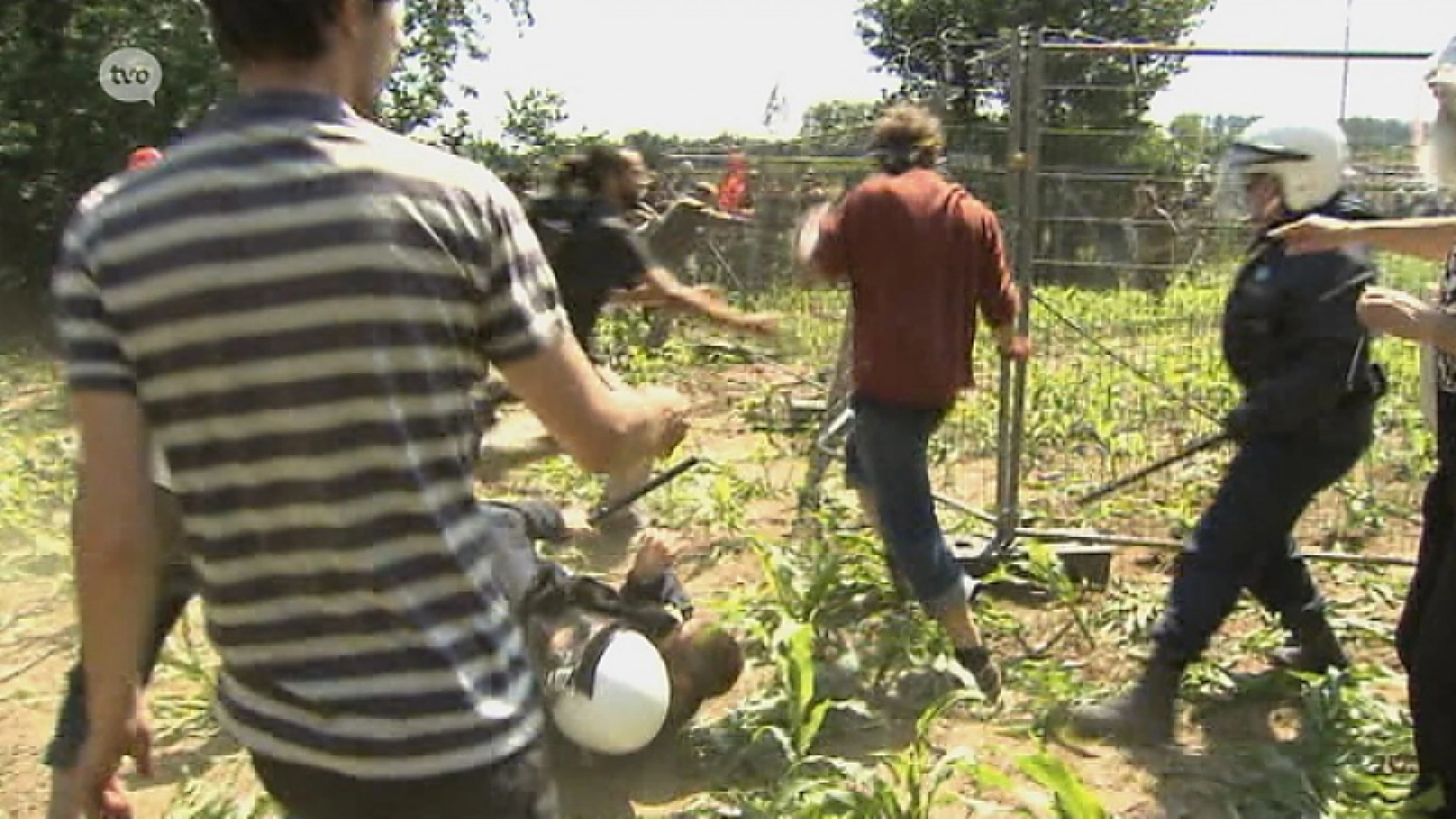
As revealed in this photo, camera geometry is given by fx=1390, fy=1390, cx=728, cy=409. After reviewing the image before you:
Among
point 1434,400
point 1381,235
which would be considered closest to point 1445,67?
point 1381,235

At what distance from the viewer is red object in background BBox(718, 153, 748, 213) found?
11.6 meters

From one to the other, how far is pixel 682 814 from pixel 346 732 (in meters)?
2.33

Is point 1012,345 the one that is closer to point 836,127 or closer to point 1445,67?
point 1445,67

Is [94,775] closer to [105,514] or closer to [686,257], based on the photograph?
[105,514]

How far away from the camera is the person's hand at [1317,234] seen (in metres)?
3.43

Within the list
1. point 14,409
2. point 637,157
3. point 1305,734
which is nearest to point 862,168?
point 637,157

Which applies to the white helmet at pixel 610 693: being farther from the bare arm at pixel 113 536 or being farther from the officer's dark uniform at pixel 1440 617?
the bare arm at pixel 113 536

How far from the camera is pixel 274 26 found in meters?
1.43

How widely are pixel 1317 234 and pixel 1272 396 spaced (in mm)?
494

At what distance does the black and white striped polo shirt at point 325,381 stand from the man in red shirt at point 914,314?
2.80 meters

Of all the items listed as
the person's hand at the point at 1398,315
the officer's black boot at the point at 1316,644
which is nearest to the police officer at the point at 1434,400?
the person's hand at the point at 1398,315

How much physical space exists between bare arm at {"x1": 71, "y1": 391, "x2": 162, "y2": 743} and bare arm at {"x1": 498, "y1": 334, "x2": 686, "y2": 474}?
0.42 m

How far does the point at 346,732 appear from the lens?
150 cm

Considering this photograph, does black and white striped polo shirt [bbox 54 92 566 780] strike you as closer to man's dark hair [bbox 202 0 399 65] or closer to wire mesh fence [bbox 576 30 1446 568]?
man's dark hair [bbox 202 0 399 65]
